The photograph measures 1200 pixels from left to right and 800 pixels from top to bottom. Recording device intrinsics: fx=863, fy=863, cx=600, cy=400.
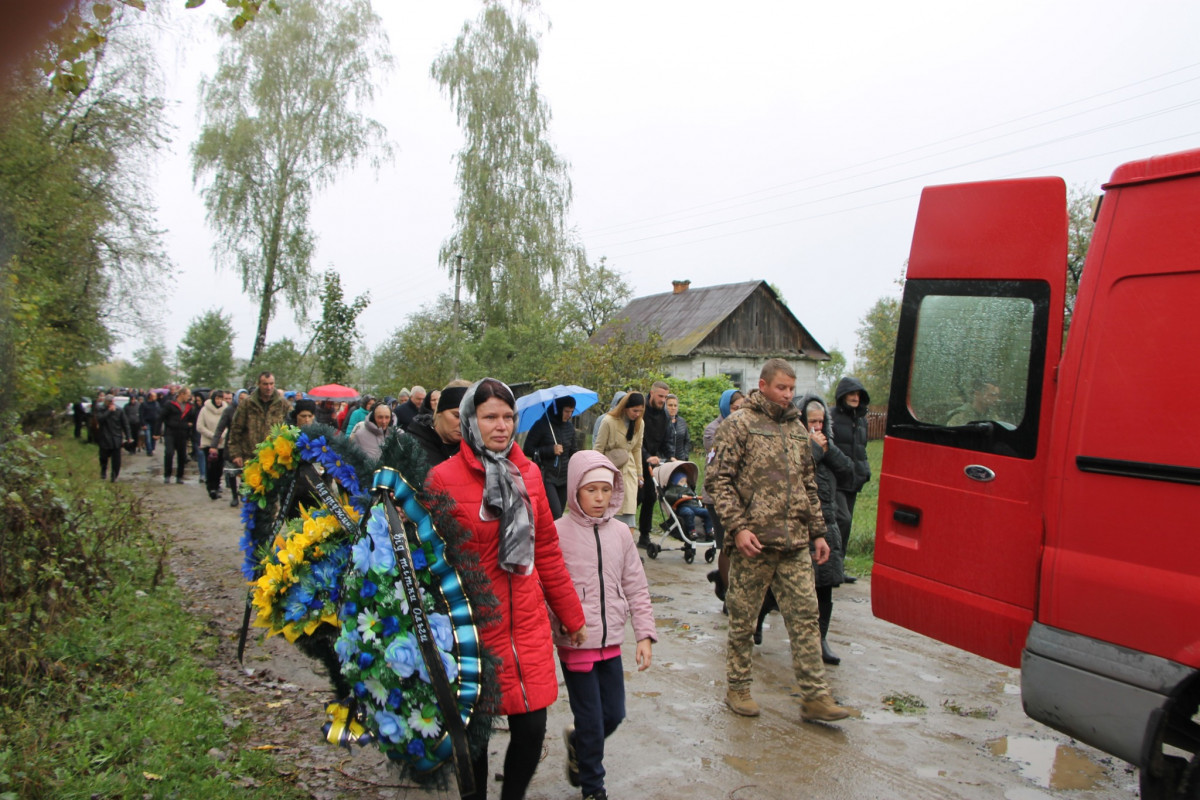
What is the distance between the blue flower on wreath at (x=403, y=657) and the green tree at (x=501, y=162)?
3289 centimetres

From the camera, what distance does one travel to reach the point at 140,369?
A: 93688 mm

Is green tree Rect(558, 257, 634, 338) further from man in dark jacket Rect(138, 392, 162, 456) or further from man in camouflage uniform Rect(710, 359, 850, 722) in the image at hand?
man in camouflage uniform Rect(710, 359, 850, 722)

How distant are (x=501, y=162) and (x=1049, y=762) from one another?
34325 mm

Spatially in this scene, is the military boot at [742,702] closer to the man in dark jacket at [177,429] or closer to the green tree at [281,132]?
the man in dark jacket at [177,429]

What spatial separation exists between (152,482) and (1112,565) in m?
18.1

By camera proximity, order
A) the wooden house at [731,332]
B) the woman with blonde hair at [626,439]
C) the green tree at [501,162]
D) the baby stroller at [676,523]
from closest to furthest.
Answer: the woman with blonde hair at [626,439]
the baby stroller at [676,523]
the green tree at [501,162]
the wooden house at [731,332]

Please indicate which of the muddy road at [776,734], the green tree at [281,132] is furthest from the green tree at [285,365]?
the muddy road at [776,734]

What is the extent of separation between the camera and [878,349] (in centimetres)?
5025

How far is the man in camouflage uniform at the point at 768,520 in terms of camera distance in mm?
5086

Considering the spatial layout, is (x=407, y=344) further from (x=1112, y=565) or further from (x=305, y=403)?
(x=1112, y=565)

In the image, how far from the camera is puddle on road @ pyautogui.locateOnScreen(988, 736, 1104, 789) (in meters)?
4.25

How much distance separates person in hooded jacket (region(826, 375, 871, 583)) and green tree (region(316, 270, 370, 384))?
20.4 meters

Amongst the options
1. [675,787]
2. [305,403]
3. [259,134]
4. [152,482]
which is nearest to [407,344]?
[152,482]

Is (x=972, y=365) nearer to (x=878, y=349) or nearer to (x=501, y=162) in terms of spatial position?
(x=501, y=162)
